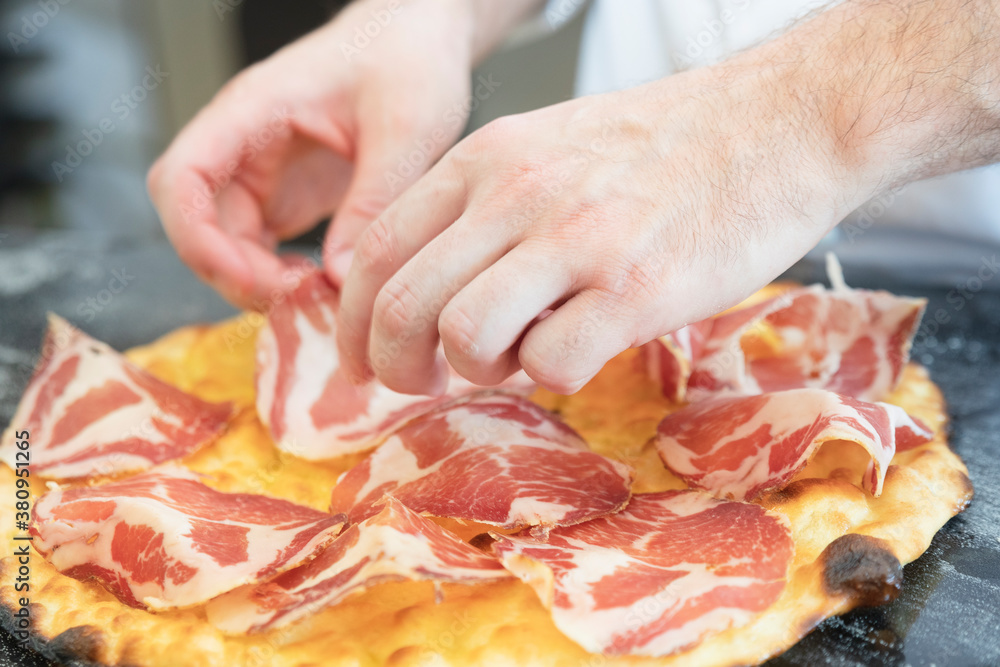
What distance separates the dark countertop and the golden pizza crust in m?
0.03

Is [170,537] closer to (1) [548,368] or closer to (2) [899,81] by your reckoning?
(1) [548,368]

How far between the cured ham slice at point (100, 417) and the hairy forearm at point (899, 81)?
90cm

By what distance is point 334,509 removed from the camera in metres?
0.95

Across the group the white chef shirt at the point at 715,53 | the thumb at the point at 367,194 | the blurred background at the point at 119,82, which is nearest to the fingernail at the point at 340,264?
the thumb at the point at 367,194

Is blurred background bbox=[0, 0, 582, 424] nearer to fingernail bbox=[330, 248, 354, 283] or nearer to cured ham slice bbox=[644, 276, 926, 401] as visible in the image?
fingernail bbox=[330, 248, 354, 283]

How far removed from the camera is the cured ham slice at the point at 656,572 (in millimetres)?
721

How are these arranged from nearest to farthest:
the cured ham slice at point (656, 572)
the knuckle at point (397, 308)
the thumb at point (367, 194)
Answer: the cured ham slice at point (656, 572) → the knuckle at point (397, 308) → the thumb at point (367, 194)

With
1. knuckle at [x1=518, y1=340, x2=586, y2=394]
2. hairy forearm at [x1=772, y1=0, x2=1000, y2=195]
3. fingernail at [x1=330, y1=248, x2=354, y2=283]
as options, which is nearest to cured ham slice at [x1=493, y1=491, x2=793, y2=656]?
knuckle at [x1=518, y1=340, x2=586, y2=394]

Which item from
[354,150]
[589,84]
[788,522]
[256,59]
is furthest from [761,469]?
[256,59]

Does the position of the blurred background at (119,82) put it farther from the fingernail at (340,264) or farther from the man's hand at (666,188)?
the man's hand at (666,188)

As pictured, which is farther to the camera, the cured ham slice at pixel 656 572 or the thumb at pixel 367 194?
the thumb at pixel 367 194

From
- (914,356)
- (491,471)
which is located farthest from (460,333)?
(914,356)

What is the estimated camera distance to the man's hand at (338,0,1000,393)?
0.77 metres

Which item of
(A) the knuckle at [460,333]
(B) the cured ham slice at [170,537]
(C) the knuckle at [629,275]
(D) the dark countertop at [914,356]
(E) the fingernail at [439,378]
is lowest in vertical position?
(D) the dark countertop at [914,356]
